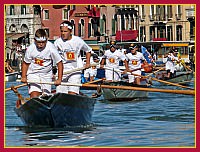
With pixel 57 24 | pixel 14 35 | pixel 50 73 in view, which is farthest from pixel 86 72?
pixel 57 24

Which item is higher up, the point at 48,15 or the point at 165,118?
the point at 48,15

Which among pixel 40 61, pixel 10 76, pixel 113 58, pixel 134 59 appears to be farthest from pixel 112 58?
pixel 10 76

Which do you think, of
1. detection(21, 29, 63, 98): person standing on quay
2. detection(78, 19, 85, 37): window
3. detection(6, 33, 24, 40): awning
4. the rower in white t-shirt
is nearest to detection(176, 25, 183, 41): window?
detection(78, 19, 85, 37): window

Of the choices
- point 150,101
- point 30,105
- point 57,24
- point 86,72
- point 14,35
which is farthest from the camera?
point 57,24

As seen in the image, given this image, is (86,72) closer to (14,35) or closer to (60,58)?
(60,58)

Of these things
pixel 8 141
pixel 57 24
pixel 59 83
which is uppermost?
pixel 57 24

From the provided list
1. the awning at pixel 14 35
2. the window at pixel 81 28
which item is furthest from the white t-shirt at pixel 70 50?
the window at pixel 81 28

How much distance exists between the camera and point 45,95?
11945 millimetres

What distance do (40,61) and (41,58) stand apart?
0.22 feet

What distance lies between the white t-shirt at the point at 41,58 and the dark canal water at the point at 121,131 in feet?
3.09

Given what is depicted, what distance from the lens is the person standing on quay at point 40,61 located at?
11.9 metres

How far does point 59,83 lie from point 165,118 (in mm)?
3086

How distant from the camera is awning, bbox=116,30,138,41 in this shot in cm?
4866

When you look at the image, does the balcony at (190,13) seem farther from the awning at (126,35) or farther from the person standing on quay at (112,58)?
the person standing on quay at (112,58)
